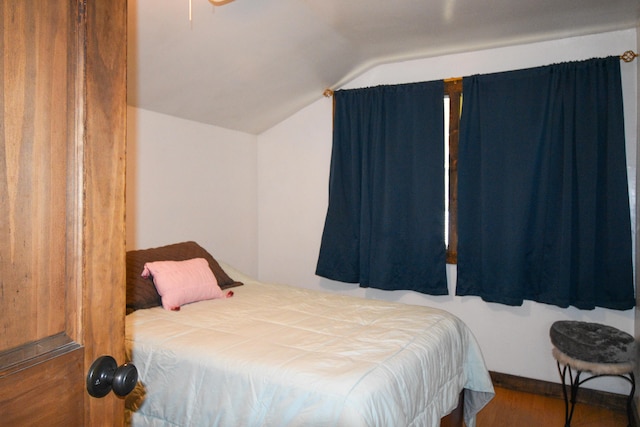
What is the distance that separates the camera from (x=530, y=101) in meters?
2.91

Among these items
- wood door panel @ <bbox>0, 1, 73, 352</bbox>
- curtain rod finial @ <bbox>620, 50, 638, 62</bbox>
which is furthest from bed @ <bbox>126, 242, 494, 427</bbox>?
curtain rod finial @ <bbox>620, 50, 638, 62</bbox>

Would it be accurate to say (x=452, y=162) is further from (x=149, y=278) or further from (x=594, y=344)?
(x=149, y=278)

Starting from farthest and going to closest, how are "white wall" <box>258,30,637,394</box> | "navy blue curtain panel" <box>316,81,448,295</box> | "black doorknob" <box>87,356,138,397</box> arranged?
"navy blue curtain panel" <box>316,81,448,295</box>
"white wall" <box>258,30,637,394</box>
"black doorknob" <box>87,356,138,397</box>

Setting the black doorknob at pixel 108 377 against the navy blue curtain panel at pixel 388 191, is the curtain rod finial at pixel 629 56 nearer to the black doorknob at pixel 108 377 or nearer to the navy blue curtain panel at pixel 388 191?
the navy blue curtain panel at pixel 388 191

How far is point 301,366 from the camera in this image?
149cm

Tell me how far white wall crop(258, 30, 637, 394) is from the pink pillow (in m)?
1.36

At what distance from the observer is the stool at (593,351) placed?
2.22 meters

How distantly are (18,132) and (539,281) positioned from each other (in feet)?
10.1

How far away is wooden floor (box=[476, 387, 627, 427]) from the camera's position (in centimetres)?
252

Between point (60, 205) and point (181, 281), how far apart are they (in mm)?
1842

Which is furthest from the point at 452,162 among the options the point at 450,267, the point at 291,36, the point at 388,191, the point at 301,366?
the point at 301,366

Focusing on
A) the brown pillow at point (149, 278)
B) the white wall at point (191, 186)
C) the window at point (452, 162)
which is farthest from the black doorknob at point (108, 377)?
the window at point (452, 162)

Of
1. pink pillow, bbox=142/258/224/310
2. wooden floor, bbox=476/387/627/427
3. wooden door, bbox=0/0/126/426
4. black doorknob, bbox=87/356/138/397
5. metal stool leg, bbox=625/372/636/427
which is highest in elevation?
wooden door, bbox=0/0/126/426

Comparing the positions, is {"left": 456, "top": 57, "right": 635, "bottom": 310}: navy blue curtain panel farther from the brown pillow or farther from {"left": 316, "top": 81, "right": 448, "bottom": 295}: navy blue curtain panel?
the brown pillow
